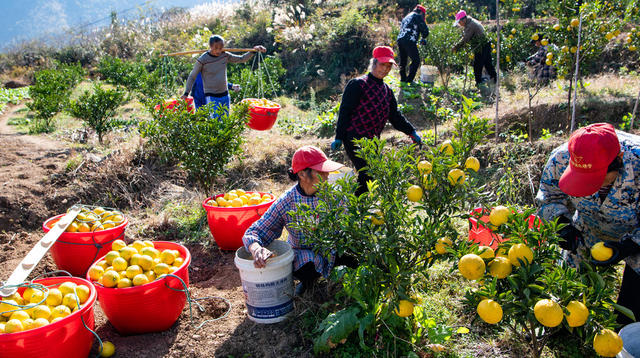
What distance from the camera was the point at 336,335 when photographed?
2.26 metres

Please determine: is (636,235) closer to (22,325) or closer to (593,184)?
(593,184)

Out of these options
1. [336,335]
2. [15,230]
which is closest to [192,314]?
[336,335]

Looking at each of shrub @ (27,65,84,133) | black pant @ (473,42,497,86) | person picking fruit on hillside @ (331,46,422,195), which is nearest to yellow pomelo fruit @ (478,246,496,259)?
person picking fruit on hillside @ (331,46,422,195)

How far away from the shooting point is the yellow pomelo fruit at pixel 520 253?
Result: 164cm

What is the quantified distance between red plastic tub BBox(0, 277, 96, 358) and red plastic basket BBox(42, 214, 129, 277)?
107 cm

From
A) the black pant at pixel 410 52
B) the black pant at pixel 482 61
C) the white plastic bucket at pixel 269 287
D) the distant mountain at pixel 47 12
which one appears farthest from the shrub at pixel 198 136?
the distant mountain at pixel 47 12

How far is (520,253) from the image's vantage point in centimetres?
165

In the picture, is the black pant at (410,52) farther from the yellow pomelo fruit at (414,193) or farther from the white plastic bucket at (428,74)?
the yellow pomelo fruit at (414,193)

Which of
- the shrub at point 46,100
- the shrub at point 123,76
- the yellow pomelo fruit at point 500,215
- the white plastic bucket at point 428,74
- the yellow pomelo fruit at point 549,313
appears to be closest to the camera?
the yellow pomelo fruit at point 549,313

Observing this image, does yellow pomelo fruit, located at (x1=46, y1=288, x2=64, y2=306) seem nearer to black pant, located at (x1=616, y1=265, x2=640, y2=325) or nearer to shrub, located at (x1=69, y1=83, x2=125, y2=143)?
black pant, located at (x1=616, y1=265, x2=640, y2=325)

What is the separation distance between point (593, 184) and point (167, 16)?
2732cm

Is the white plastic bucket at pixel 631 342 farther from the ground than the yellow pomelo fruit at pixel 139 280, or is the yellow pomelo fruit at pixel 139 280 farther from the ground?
the white plastic bucket at pixel 631 342

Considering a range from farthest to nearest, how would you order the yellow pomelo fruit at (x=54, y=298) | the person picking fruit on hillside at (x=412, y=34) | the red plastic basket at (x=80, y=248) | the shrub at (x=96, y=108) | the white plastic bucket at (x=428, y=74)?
the white plastic bucket at (x=428, y=74) → the person picking fruit on hillside at (x=412, y=34) → the shrub at (x=96, y=108) → the red plastic basket at (x=80, y=248) → the yellow pomelo fruit at (x=54, y=298)

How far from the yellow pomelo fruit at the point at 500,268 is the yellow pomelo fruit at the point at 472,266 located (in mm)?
87
